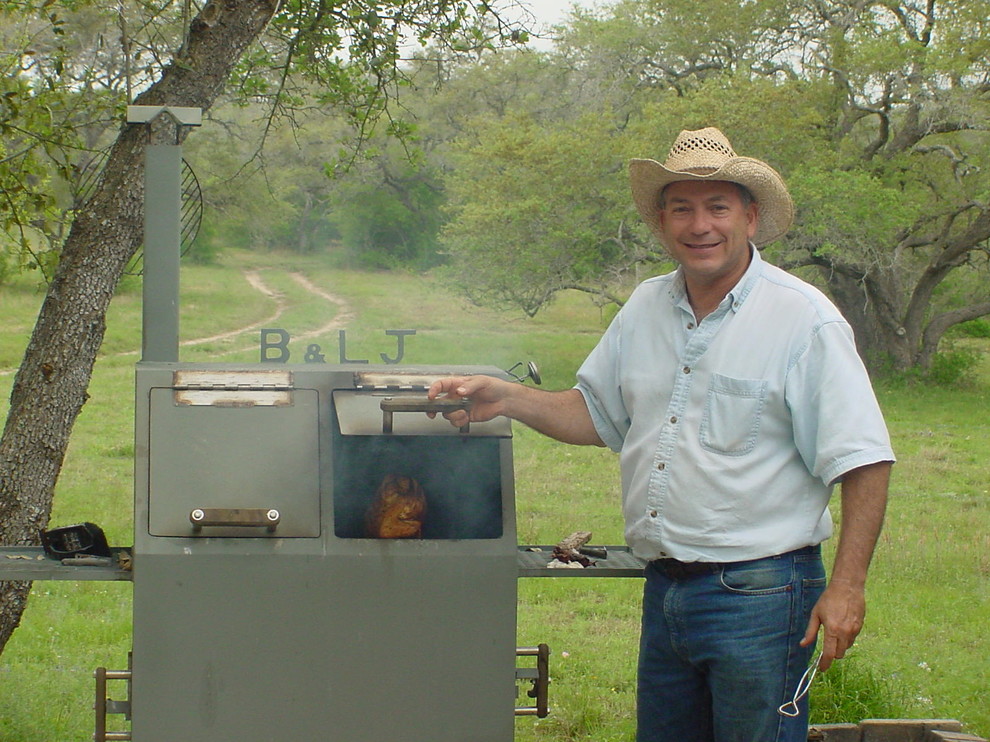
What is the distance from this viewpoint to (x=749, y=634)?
7.14 ft

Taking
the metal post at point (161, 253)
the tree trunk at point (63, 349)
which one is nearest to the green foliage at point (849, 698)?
the metal post at point (161, 253)

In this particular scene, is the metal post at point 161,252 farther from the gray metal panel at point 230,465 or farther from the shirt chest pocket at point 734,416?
the shirt chest pocket at point 734,416

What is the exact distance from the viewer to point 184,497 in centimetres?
237

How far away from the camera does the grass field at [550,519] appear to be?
4.12m

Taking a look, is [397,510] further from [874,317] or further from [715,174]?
[874,317]

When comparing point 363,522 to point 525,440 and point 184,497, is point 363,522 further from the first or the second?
point 525,440

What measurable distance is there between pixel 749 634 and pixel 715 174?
96cm

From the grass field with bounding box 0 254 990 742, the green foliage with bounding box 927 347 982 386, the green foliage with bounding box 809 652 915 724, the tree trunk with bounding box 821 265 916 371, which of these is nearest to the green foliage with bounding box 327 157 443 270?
the grass field with bounding box 0 254 990 742

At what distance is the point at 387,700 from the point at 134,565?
2.12 feet

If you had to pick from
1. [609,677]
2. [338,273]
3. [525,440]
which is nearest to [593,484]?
[525,440]

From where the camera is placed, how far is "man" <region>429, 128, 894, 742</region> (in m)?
2.13

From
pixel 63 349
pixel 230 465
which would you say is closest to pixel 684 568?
pixel 230 465

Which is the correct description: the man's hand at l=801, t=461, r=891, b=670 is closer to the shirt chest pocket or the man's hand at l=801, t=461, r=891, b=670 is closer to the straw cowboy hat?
the shirt chest pocket

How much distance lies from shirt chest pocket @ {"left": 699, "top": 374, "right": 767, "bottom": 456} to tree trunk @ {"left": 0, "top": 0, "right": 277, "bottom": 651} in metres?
2.25
